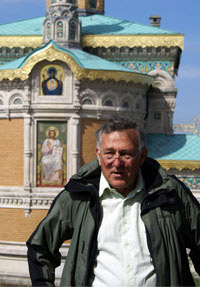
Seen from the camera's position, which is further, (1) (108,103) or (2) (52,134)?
(1) (108,103)

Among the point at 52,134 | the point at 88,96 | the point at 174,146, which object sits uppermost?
the point at 88,96

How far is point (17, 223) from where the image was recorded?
15.6m

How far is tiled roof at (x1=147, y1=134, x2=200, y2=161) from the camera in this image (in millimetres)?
16781

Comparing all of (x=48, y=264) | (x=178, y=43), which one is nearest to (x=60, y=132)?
(x=178, y=43)

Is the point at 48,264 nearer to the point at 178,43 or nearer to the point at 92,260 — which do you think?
the point at 92,260

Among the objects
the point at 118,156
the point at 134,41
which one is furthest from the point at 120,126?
the point at 134,41

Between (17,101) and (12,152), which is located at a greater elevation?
(17,101)

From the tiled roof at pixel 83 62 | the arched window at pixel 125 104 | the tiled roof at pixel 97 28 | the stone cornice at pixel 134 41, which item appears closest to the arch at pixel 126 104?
the arched window at pixel 125 104

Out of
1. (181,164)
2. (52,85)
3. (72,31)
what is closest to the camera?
(52,85)

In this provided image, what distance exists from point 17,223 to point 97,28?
6.84 metres

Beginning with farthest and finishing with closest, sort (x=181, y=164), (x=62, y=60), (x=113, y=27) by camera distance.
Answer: (x=113, y=27)
(x=181, y=164)
(x=62, y=60)

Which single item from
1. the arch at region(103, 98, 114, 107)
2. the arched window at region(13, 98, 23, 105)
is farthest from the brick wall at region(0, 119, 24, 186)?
the arch at region(103, 98, 114, 107)

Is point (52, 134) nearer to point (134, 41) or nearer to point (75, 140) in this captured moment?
point (75, 140)

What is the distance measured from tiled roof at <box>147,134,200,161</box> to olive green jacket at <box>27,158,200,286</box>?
42.6ft
